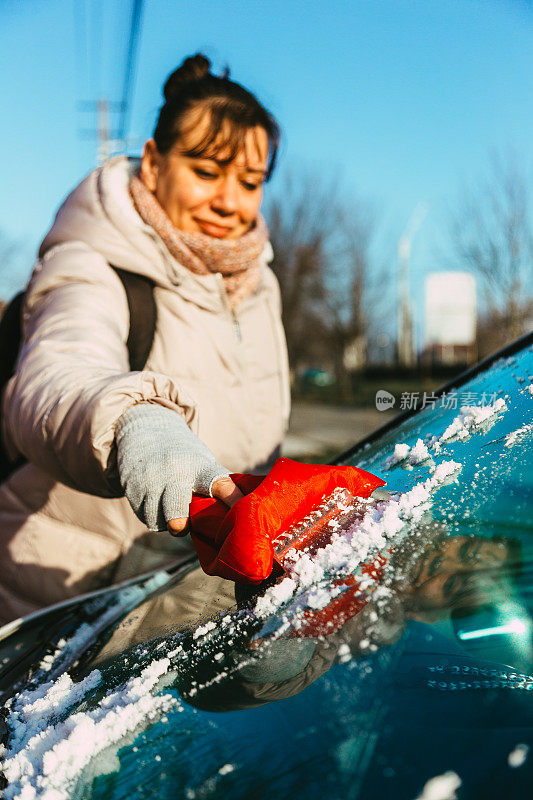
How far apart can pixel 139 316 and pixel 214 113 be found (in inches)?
22.3

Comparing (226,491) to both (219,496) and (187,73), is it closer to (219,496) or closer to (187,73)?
(219,496)

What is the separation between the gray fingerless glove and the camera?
0.74 meters

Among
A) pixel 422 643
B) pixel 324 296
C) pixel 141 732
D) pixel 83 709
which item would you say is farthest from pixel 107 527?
pixel 324 296

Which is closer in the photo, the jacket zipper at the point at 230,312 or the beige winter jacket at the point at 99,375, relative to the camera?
the beige winter jacket at the point at 99,375

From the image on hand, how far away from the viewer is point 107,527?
147cm

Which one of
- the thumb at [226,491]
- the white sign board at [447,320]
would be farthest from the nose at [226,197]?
the white sign board at [447,320]

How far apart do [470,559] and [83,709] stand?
17.1 inches

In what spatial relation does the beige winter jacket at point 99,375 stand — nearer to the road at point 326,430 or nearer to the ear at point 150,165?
the ear at point 150,165

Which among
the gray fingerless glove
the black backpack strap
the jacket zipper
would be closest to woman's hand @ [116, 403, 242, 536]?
the gray fingerless glove

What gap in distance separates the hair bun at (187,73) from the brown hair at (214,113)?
11 millimetres

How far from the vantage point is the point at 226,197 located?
1.67m

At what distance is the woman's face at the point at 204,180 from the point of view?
5.33ft

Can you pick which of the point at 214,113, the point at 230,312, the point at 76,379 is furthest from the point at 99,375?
the point at 214,113

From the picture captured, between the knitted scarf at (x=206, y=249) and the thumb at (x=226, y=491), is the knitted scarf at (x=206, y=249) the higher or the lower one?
the higher one
